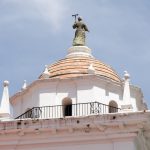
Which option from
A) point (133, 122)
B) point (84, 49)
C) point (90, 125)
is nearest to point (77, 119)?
point (90, 125)

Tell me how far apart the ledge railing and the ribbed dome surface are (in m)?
1.53

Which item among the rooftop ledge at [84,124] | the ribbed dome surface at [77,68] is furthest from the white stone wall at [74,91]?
the rooftop ledge at [84,124]

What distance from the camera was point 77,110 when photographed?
1864 cm

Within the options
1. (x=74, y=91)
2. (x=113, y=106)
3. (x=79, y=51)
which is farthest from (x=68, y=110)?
(x=79, y=51)

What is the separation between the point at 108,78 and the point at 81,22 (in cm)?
396

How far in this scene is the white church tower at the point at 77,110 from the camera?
16406 mm

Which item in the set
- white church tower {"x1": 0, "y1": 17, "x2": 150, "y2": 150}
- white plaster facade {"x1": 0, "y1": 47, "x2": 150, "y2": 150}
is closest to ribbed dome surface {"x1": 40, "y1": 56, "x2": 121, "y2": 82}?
white church tower {"x1": 0, "y1": 17, "x2": 150, "y2": 150}

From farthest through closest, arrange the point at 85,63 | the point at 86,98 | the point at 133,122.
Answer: the point at 85,63
the point at 86,98
the point at 133,122

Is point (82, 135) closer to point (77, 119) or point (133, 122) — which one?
point (77, 119)

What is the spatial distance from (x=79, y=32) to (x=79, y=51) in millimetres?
982

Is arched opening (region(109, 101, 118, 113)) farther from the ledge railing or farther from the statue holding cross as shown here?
the statue holding cross

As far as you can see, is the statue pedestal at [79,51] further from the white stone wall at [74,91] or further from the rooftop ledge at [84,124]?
the rooftop ledge at [84,124]

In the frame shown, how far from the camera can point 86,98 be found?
19.0 m

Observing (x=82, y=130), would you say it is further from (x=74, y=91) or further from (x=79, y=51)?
(x=79, y=51)
